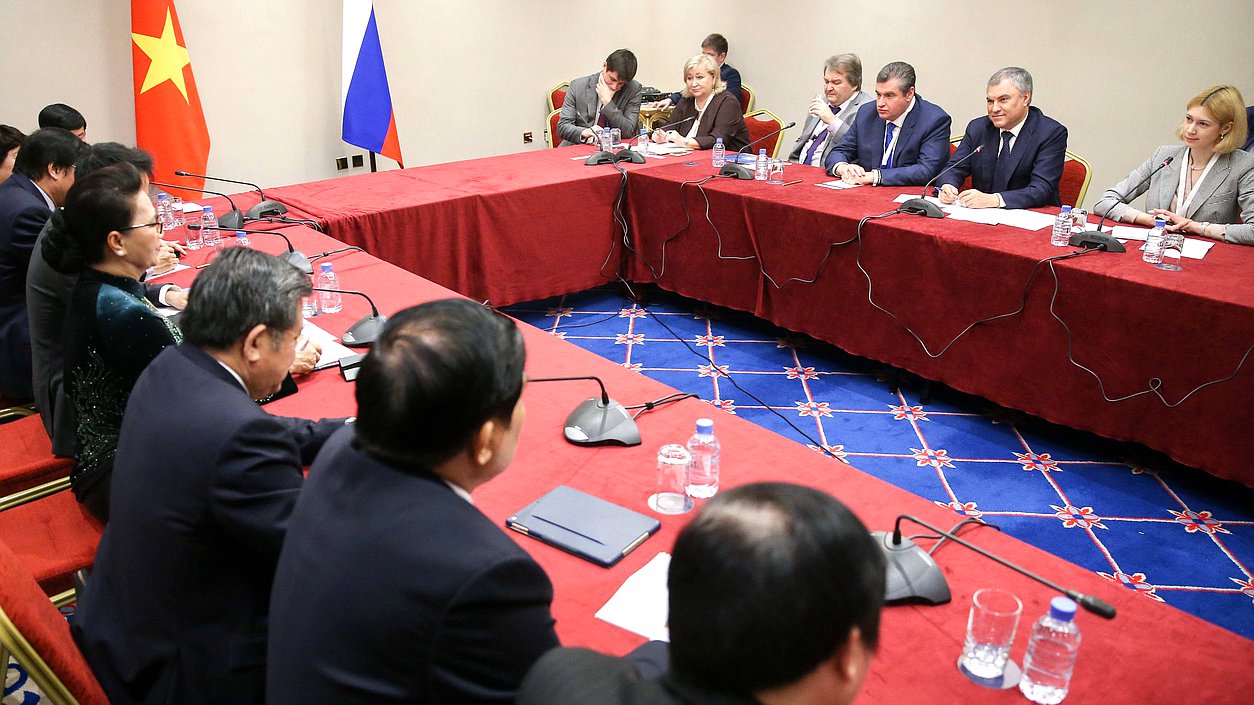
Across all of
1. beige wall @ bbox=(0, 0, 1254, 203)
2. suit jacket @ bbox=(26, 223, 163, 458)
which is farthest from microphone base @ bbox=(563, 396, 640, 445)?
beige wall @ bbox=(0, 0, 1254, 203)

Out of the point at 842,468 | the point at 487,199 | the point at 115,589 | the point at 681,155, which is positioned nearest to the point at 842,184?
the point at 681,155

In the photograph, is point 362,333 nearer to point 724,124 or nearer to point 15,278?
point 15,278

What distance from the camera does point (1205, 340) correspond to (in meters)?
2.57

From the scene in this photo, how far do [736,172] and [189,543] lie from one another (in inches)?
130

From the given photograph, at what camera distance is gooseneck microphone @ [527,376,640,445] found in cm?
175

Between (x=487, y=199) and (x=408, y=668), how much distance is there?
3.26 m

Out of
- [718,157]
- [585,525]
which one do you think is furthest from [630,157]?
[585,525]

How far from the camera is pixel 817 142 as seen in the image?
4.96 meters

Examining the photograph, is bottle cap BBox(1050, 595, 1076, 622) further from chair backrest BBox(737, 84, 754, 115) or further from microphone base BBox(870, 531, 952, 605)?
chair backrest BBox(737, 84, 754, 115)

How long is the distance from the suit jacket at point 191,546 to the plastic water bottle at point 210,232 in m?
1.97

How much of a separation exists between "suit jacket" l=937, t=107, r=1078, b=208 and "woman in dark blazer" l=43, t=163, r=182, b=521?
3.13 metres

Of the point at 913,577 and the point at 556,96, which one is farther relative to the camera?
the point at 556,96

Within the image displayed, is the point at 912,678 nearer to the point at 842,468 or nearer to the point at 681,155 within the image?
the point at 842,468

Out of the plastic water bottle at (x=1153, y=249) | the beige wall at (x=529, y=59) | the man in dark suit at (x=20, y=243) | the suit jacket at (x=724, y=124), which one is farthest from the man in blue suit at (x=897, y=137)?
the man in dark suit at (x=20, y=243)
